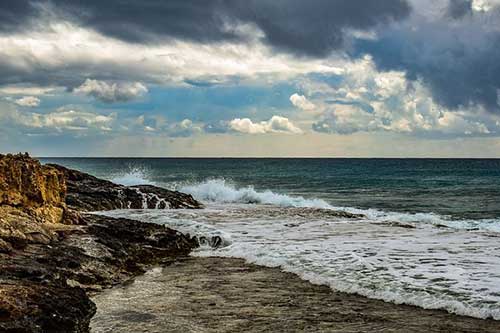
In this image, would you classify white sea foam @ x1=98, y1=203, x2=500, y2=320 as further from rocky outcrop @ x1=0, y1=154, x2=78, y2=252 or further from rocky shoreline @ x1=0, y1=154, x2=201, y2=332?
rocky outcrop @ x1=0, y1=154, x2=78, y2=252

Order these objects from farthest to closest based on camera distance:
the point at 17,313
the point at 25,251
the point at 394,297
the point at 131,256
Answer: the point at 131,256 < the point at 25,251 < the point at 394,297 < the point at 17,313

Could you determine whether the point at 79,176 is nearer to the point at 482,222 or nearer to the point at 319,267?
the point at 319,267

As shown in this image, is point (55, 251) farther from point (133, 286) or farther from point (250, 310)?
point (250, 310)

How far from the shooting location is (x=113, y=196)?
27281 millimetres

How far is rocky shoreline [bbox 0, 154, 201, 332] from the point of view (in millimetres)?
8094

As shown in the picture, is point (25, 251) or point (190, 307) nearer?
point (190, 307)

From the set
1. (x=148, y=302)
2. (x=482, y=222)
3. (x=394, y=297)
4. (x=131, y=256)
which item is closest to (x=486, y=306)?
(x=394, y=297)

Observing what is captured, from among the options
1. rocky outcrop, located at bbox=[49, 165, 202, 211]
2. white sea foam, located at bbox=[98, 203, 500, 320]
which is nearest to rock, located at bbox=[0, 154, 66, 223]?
white sea foam, located at bbox=[98, 203, 500, 320]

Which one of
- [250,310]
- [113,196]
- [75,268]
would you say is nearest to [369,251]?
[250,310]

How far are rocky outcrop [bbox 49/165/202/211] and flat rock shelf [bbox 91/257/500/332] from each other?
13936 millimetres

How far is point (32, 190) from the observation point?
1694 cm

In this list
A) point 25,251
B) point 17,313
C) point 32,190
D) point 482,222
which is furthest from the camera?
point 482,222

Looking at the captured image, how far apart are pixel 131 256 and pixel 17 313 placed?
22.7ft

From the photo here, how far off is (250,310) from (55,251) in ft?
18.3
